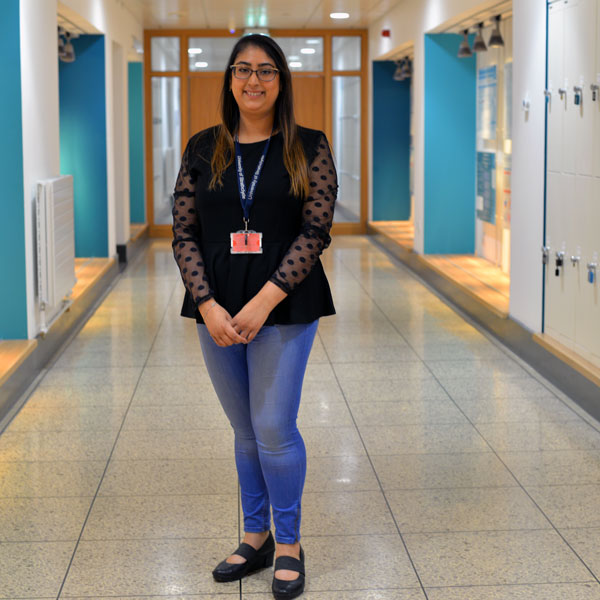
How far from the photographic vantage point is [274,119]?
10.0 feet

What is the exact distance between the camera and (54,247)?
6734 millimetres

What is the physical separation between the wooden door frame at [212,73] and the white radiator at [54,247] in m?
6.95

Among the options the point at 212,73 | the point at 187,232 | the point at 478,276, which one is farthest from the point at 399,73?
the point at 187,232

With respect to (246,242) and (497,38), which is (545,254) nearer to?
(497,38)

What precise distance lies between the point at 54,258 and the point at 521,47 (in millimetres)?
3432

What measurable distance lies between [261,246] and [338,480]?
1.59 meters

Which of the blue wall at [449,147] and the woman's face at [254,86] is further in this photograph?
the blue wall at [449,147]

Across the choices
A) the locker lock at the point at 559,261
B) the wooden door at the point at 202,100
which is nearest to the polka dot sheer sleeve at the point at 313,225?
the locker lock at the point at 559,261

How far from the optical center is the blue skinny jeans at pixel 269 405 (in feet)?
9.90

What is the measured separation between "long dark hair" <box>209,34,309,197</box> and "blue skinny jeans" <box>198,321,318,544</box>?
45 cm

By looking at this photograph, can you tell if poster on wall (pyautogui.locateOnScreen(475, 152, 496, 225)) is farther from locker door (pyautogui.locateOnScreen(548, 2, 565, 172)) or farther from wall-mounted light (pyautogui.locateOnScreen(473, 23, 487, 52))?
locker door (pyautogui.locateOnScreen(548, 2, 565, 172))

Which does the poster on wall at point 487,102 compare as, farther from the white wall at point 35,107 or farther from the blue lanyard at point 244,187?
the blue lanyard at point 244,187

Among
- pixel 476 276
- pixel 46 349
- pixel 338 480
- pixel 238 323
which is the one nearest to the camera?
pixel 238 323

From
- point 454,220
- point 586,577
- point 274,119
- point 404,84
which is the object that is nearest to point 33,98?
point 274,119
